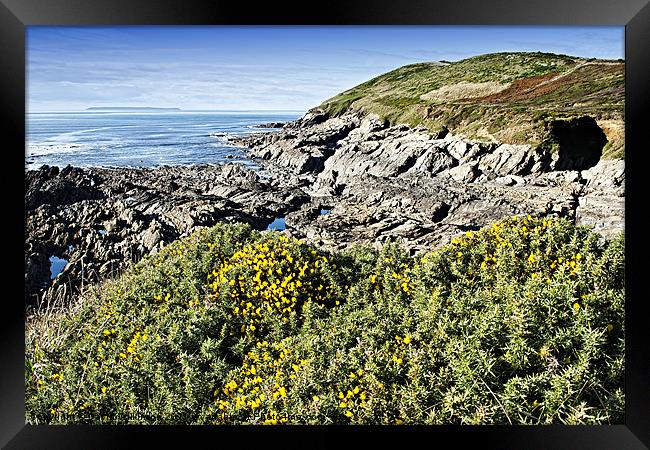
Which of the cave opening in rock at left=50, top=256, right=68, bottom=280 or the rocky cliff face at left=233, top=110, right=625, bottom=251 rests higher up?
the rocky cliff face at left=233, top=110, right=625, bottom=251

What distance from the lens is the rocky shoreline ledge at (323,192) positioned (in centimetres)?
564

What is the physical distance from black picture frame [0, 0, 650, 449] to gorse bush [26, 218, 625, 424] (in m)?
0.09

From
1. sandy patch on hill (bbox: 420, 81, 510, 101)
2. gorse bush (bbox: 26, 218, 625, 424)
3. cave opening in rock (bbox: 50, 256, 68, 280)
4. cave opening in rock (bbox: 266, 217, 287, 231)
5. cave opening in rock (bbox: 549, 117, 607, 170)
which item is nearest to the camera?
gorse bush (bbox: 26, 218, 625, 424)

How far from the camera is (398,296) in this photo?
3426 mm

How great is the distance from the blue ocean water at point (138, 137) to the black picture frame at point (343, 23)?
9.09ft

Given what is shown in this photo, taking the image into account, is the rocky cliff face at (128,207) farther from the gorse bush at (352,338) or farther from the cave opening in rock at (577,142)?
the cave opening in rock at (577,142)

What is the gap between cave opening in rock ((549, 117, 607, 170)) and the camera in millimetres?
5473

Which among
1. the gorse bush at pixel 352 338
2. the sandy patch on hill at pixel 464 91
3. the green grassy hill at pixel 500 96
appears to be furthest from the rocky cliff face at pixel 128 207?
the sandy patch on hill at pixel 464 91

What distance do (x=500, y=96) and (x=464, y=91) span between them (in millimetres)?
397

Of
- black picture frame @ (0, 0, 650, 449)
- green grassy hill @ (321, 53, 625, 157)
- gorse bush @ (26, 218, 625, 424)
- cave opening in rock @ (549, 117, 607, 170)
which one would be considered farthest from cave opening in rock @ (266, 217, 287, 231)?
black picture frame @ (0, 0, 650, 449)

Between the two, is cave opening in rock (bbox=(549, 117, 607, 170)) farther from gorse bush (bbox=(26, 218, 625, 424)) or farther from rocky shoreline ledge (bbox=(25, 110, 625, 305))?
gorse bush (bbox=(26, 218, 625, 424))

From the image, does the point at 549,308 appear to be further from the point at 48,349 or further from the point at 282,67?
the point at 282,67

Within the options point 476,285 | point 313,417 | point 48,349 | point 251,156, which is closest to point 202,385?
point 313,417
